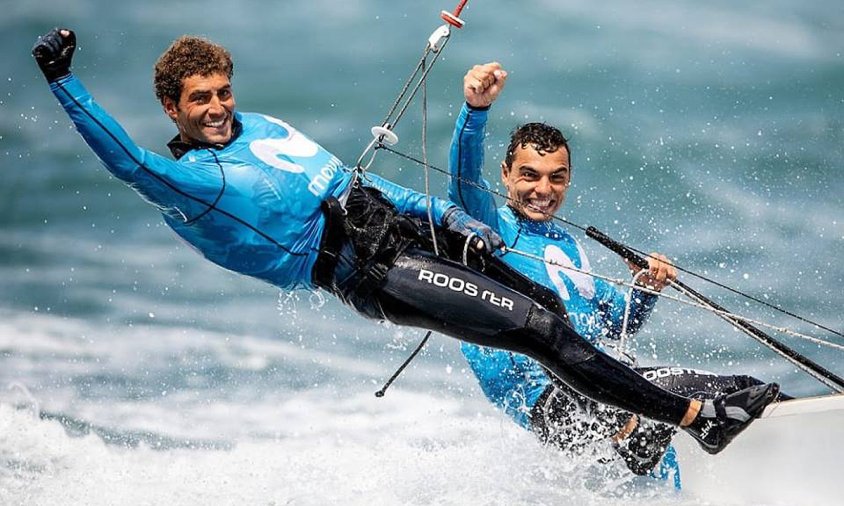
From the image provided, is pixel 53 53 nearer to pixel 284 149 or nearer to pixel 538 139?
pixel 284 149

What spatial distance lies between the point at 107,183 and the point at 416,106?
2.96 metres

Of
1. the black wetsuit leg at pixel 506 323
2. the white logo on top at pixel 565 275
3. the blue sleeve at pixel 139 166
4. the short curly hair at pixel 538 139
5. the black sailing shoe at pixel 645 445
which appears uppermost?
the short curly hair at pixel 538 139

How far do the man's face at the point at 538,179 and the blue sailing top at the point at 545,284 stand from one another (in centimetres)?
8

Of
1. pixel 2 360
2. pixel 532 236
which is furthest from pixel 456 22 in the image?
pixel 2 360

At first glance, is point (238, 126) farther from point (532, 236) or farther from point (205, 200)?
point (532, 236)

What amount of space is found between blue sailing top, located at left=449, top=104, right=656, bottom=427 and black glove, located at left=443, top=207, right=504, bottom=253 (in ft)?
1.31

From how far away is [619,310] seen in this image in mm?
4664

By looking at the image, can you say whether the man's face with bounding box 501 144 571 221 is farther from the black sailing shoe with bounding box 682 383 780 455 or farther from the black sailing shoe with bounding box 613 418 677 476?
the black sailing shoe with bounding box 682 383 780 455

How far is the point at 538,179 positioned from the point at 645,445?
1.18 meters

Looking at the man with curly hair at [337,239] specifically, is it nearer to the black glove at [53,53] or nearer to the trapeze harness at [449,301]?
the trapeze harness at [449,301]

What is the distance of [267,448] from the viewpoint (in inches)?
312

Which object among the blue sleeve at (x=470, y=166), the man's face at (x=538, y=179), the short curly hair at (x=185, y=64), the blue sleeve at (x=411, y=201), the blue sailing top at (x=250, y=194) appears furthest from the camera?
the man's face at (x=538, y=179)

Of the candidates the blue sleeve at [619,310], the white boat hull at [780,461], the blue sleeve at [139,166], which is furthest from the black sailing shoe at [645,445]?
the blue sleeve at [139,166]

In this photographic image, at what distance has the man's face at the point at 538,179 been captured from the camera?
459cm
